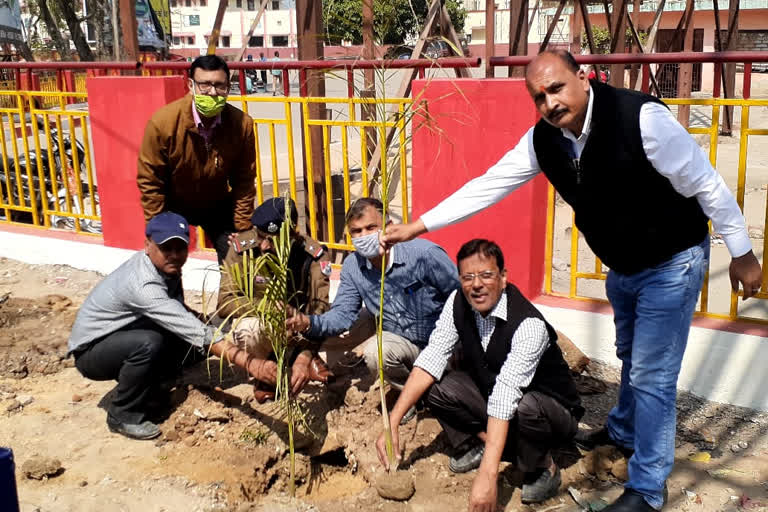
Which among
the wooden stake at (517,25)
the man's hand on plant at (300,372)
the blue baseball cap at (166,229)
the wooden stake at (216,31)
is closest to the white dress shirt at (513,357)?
the man's hand on plant at (300,372)

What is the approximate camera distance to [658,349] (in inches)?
112

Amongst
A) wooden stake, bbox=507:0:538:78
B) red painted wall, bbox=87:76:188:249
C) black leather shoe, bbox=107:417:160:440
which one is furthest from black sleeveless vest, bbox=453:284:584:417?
red painted wall, bbox=87:76:188:249

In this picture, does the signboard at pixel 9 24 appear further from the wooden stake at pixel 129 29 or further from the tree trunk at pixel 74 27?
the wooden stake at pixel 129 29

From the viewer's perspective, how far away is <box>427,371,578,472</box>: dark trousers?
3041 mm

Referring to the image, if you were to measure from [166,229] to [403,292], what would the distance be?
1.09m

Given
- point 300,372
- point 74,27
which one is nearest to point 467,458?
point 300,372

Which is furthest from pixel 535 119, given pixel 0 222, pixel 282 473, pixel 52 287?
pixel 0 222

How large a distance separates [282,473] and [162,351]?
786 mm

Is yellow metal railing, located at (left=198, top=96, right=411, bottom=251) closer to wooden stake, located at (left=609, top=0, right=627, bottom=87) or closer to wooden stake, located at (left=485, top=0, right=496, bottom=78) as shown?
wooden stake, located at (left=485, top=0, right=496, bottom=78)

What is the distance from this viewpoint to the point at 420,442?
3.62 meters

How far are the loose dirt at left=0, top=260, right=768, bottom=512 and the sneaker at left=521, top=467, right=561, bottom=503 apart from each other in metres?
0.04

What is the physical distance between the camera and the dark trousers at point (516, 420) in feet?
9.98

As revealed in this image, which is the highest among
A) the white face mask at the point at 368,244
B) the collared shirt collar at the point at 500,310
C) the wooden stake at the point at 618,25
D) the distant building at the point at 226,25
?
the distant building at the point at 226,25

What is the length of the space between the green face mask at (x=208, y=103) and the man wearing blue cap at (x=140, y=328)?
0.73 m
